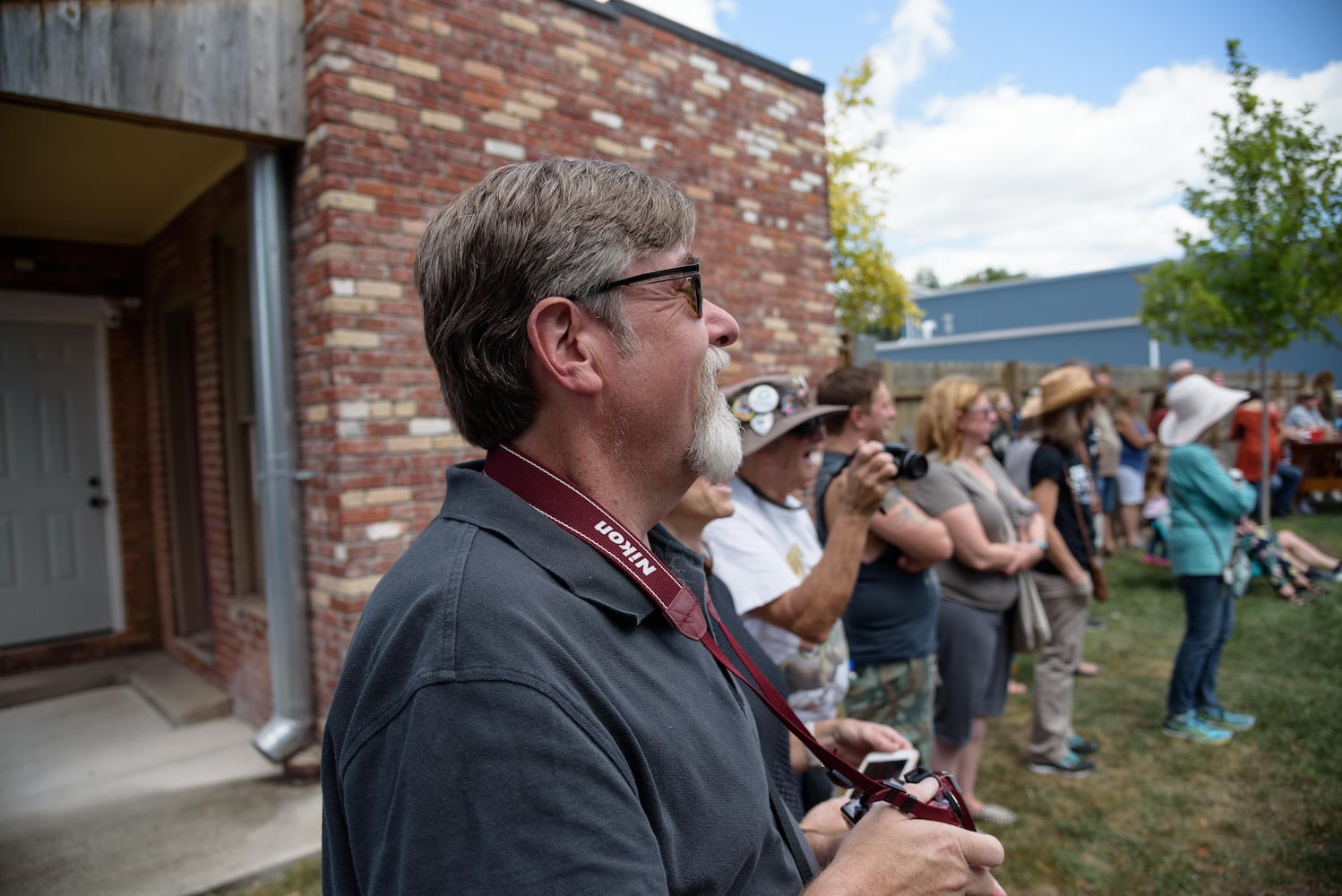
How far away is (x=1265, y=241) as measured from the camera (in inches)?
374

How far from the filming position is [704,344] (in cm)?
132

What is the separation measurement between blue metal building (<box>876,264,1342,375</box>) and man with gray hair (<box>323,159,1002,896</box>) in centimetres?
2899

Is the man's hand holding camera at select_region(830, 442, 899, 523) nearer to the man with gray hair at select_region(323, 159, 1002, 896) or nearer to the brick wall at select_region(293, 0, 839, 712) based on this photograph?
the man with gray hair at select_region(323, 159, 1002, 896)

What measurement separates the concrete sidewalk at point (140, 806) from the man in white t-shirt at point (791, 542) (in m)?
2.52

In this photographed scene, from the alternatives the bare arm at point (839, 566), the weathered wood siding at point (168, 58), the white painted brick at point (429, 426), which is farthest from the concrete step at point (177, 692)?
the bare arm at point (839, 566)

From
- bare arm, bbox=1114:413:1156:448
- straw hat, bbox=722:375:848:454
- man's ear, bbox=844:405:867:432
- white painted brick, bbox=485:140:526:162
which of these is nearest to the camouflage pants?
man's ear, bbox=844:405:867:432

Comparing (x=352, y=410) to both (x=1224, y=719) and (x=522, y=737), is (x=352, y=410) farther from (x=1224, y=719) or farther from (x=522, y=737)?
(x=1224, y=719)

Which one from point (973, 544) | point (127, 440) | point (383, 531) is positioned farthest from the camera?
point (127, 440)

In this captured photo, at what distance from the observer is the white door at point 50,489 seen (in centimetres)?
593

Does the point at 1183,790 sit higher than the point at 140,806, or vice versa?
the point at 140,806

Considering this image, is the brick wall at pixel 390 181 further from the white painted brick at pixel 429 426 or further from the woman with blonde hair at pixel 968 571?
the woman with blonde hair at pixel 968 571

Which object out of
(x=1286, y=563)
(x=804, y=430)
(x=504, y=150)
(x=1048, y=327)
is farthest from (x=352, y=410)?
(x=1048, y=327)

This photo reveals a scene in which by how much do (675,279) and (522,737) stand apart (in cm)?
72

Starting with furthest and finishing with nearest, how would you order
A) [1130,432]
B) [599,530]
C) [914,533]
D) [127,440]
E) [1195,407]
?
[1130,432]
[127,440]
[1195,407]
[914,533]
[599,530]
